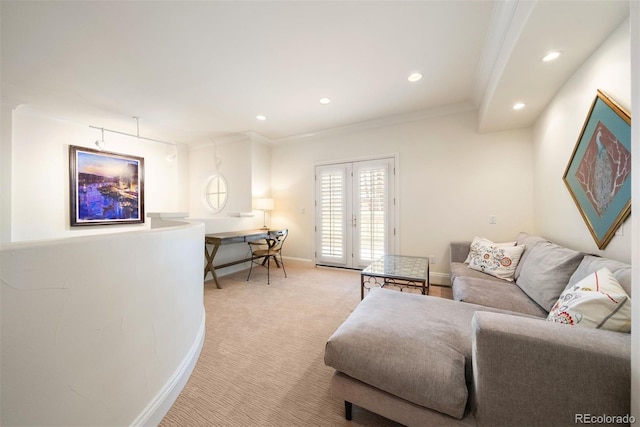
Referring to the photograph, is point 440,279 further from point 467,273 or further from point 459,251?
point 467,273

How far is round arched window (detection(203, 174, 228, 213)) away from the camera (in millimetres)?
4977

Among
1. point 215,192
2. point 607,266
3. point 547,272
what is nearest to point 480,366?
point 607,266

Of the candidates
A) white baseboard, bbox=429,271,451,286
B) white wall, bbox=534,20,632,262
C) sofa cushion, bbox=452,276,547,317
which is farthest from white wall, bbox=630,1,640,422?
white baseboard, bbox=429,271,451,286

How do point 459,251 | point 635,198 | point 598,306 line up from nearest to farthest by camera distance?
1. point 635,198
2. point 598,306
3. point 459,251

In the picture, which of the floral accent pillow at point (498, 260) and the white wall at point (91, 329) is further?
the floral accent pillow at point (498, 260)

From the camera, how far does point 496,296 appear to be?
1.80 m

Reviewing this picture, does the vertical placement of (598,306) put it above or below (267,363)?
above

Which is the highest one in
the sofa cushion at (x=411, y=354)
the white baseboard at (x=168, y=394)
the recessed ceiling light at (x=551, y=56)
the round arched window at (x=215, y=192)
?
the recessed ceiling light at (x=551, y=56)

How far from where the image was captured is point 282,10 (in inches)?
67.7

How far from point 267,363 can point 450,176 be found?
11.2 ft

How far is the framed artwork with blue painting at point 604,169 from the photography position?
145 cm

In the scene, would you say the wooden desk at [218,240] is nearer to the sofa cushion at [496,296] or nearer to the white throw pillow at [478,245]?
the sofa cushion at [496,296]

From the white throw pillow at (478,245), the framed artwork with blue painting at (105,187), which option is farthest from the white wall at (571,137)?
the framed artwork with blue painting at (105,187)

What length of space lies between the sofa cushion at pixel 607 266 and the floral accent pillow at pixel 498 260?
0.83 m
